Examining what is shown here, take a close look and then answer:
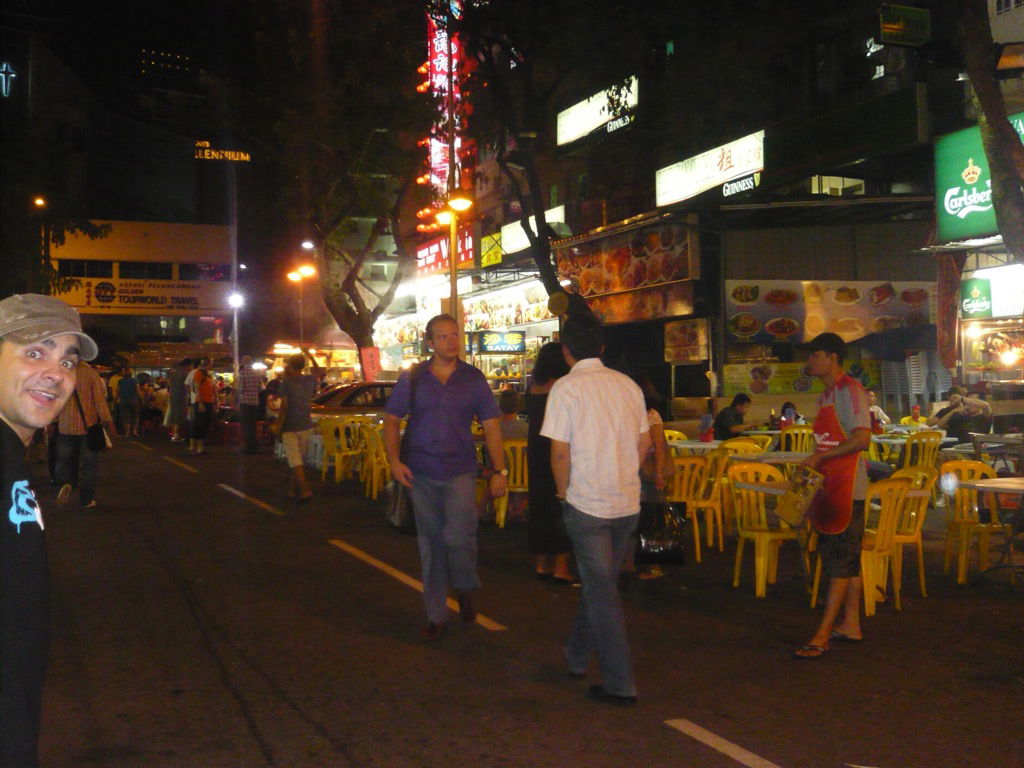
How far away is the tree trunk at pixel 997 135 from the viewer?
9336mm

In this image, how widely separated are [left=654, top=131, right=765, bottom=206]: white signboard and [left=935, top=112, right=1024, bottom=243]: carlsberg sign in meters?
3.86

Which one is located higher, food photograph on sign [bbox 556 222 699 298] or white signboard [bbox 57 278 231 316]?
white signboard [bbox 57 278 231 316]

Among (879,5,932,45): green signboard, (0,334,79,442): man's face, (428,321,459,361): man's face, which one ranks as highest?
(879,5,932,45): green signboard

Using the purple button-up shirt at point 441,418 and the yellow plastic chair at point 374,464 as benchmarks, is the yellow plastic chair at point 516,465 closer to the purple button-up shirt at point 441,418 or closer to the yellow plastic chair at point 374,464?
the yellow plastic chair at point 374,464

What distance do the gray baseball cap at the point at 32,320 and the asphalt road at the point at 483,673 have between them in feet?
8.64

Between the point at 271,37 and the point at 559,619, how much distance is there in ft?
66.1

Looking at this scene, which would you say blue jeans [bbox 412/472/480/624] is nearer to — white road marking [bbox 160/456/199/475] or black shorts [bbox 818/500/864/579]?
black shorts [bbox 818/500/864/579]

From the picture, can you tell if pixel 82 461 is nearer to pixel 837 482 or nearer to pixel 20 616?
pixel 837 482

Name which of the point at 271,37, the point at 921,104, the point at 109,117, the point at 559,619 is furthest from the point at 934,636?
the point at 109,117

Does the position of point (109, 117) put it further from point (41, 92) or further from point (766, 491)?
point (766, 491)

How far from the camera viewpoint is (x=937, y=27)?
1772 cm

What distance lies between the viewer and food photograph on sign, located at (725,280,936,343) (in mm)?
20938

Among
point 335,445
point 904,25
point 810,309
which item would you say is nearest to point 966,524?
point 904,25

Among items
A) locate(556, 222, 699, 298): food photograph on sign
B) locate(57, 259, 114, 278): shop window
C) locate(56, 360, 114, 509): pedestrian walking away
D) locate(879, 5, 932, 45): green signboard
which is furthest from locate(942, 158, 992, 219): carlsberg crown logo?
locate(57, 259, 114, 278): shop window
